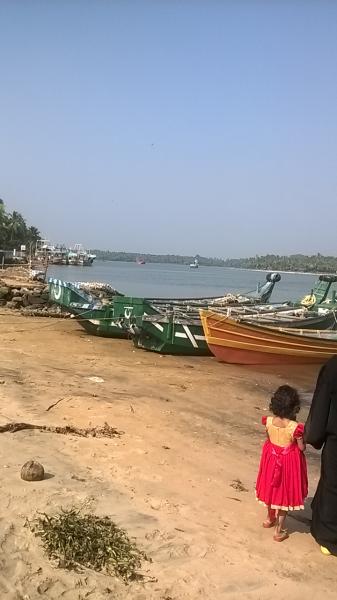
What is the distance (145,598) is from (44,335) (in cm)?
1343

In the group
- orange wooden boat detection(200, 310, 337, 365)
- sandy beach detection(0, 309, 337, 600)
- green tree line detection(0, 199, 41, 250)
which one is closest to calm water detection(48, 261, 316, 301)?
green tree line detection(0, 199, 41, 250)

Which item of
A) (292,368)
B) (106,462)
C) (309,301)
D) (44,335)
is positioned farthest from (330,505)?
Result: (309,301)

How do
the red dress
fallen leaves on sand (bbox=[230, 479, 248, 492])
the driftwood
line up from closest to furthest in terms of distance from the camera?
the red dress, fallen leaves on sand (bbox=[230, 479, 248, 492]), the driftwood

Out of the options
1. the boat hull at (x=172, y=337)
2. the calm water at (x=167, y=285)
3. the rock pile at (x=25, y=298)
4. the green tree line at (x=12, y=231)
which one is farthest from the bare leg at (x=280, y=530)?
the green tree line at (x=12, y=231)

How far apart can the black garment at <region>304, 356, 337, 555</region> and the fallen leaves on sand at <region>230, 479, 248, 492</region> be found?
1246 mm

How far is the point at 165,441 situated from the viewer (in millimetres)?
6500

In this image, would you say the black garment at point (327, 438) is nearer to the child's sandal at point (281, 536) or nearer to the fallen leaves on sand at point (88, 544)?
the child's sandal at point (281, 536)

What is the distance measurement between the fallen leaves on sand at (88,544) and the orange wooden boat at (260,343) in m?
10.9

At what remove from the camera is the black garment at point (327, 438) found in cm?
393

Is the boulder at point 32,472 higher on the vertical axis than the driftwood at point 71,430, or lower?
higher

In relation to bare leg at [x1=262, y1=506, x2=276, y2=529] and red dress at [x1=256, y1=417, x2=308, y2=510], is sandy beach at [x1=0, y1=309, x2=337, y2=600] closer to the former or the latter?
bare leg at [x1=262, y1=506, x2=276, y2=529]

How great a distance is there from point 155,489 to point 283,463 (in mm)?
1279

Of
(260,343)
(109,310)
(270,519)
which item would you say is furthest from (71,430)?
(109,310)

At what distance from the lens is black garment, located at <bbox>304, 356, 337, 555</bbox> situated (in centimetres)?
393
